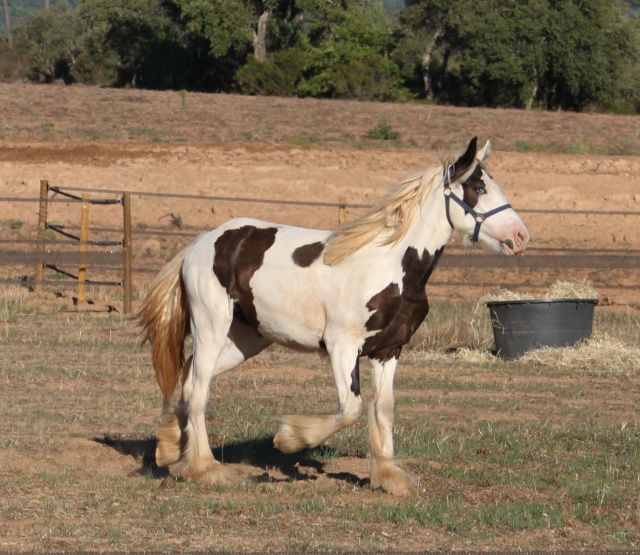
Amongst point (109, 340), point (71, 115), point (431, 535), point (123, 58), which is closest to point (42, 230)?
point (109, 340)

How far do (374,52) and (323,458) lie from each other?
43.8 metres

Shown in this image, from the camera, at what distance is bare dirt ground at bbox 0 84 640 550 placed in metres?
5.79

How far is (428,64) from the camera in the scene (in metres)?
51.7

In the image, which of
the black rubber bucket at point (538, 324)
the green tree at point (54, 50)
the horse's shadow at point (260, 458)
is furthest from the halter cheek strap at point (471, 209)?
the green tree at point (54, 50)

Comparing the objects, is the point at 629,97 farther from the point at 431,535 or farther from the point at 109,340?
the point at 431,535

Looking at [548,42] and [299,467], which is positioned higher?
[548,42]

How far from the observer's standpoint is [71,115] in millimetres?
32344

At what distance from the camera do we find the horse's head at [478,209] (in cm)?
636

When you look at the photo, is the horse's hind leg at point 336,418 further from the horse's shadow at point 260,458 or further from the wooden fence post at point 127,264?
the wooden fence post at point 127,264

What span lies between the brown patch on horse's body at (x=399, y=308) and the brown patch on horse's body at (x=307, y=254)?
0.50m

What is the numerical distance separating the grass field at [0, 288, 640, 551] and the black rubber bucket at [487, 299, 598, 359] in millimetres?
230

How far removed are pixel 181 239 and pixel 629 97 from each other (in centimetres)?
3173

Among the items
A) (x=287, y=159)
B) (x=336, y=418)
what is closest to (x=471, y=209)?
(x=336, y=418)

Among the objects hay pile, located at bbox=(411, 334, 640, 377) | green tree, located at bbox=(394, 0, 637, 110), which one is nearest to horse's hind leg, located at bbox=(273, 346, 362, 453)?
hay pile, located at bbox=(411, 334, 640, 377)
